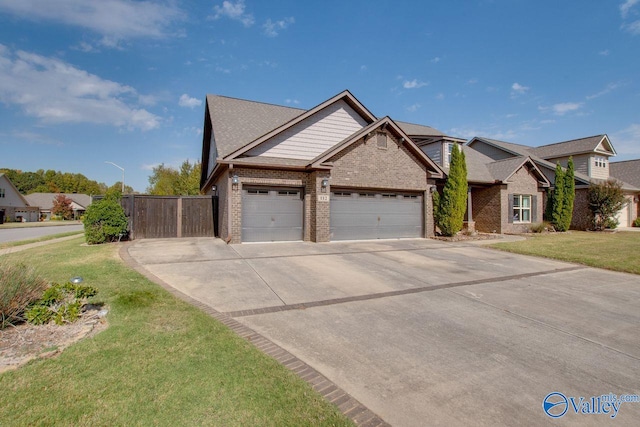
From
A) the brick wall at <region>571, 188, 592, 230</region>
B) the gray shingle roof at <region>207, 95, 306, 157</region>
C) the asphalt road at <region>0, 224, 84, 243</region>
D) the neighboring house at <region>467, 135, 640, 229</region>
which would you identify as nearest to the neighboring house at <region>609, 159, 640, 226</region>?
the neighboring house at <region>467, 135, 640, 229</region>

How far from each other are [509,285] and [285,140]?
10.3 m

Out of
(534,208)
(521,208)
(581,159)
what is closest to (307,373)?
(521,208)

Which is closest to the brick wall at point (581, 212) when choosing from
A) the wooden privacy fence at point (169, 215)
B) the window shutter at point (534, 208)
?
the window shutter at point (534, 208)

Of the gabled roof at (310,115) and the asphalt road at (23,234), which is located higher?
the gabled roof at (310,115)

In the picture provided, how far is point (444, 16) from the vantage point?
1269cm

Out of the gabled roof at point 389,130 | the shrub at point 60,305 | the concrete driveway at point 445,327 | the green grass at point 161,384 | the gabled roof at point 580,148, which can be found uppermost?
the gabled roof at point 580,148

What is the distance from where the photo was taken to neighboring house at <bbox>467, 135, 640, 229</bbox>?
23.0m

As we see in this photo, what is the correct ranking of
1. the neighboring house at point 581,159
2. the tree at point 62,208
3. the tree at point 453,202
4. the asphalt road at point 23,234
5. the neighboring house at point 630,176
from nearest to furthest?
the tree at point 453,202 < the asphalt road at point 23,234 < the neighboring house at point 581,159 < the neighboring house at point 630,176 < the tree at point 62,208

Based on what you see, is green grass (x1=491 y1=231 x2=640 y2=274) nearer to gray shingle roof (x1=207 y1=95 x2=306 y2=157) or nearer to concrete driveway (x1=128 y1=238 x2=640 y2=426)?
concrete driveway (x1=128 y1=238 x2=640 y2=426)

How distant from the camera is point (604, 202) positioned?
21.1 metres

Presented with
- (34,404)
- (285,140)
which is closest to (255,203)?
(285,140)

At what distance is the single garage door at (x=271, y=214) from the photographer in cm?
1282

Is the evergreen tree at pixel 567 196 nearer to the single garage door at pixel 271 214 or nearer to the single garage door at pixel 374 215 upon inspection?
the single garage door at pixel 374 215

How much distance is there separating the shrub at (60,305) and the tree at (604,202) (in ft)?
93.6
